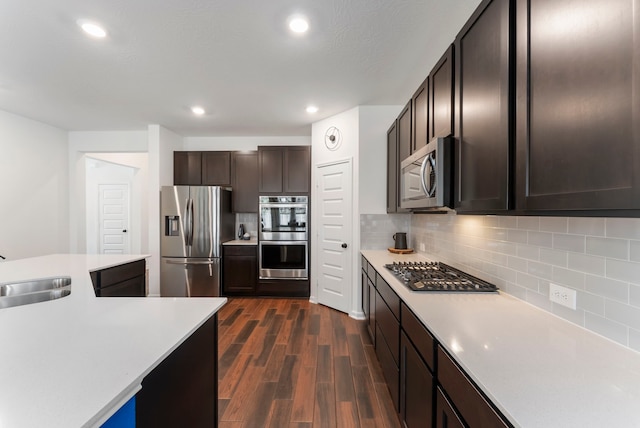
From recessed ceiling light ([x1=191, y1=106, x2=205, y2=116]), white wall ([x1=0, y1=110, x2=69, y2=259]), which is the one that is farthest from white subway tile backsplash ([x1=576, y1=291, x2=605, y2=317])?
white wall ([x1=0, y1=110, x2=69, y2=259])

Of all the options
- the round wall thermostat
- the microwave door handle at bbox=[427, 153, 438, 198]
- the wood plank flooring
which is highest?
the round wall thermostat

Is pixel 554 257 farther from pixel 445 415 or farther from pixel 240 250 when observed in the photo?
pixel 240 250

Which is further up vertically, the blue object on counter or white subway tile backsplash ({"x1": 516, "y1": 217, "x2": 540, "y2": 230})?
white subway tile backsplash ({"x1": 516, "y1": 217, "x2": 540, "y2": 230})

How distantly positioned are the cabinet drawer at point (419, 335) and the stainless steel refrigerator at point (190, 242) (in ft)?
10.8

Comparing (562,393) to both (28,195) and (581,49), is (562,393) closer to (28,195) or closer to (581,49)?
(581,49)

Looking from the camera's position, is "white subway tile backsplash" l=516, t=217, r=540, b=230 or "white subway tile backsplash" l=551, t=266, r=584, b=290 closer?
"white subway tile backsplash" l=551, t=266, r=584, b=290

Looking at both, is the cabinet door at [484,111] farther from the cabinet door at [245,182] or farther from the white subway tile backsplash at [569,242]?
the cabinet door at [245,182]

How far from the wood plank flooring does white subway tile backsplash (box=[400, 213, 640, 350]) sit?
1190 mm

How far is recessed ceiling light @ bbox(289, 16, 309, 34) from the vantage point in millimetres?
1791

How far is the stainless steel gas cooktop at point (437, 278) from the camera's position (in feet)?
5.05

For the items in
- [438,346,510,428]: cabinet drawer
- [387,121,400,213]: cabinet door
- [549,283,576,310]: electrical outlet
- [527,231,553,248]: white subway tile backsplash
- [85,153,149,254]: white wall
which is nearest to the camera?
[438,346,510,428]: cabinet drawer

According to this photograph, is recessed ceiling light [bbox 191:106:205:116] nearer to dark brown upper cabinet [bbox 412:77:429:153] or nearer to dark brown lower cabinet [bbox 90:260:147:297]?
dark brown lower cabinet [bbox 90:260:147:297]

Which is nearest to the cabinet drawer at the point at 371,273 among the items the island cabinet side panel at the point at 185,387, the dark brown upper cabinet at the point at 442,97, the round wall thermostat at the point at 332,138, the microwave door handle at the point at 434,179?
the microwave door handle at the point at 434,179

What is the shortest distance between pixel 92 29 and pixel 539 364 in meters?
3.15
